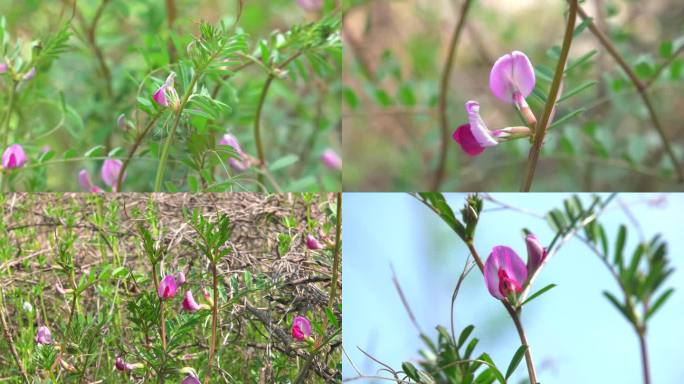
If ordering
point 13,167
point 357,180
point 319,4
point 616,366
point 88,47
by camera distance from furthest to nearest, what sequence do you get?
1. point 357,180
2. point 319,4
3. point 88,47
4. point 13,167
5. point 616,366

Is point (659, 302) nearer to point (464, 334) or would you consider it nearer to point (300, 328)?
point (464, 334)

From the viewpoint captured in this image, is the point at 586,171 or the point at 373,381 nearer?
the point at 373,381

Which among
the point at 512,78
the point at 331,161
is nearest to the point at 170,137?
the point at 512,78

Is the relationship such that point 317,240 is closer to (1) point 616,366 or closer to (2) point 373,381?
(2) point 373,381

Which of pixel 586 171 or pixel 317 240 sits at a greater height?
pixel 586 171

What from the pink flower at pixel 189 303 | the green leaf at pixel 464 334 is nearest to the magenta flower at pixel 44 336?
the pink flower at pixel 189 303

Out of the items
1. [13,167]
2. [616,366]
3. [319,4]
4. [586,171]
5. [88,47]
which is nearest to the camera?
[616,366]

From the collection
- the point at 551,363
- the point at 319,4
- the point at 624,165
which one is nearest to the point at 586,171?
the point at 624,165

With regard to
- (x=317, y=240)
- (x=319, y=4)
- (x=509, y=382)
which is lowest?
(x=509, y=382)

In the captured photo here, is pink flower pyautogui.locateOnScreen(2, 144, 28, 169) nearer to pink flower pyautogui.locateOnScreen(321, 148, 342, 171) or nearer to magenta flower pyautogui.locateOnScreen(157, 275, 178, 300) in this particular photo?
magenta flower pyautogui.locateOnScreen(157, 275, 178, 300)
